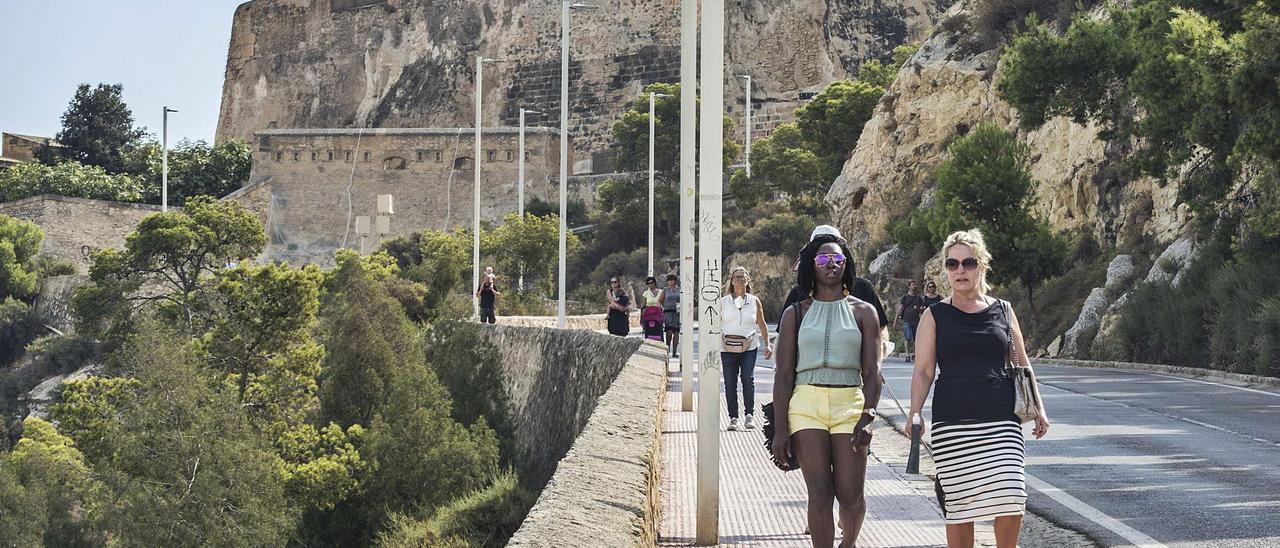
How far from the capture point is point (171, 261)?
4288 cm

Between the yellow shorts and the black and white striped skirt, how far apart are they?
1.61 feet

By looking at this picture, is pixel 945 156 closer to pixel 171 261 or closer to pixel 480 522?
pixel 171 261

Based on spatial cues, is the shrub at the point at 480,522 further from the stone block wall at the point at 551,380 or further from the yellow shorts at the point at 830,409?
the yellow shorts at the point at 830,409

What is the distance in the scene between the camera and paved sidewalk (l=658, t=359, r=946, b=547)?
25.8 feet

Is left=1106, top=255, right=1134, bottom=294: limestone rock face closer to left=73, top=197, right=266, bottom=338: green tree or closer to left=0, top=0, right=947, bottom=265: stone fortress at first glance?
left=73, top=197, right=266, bottom=338: green tree

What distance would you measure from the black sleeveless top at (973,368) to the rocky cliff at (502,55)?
63956 millimetres

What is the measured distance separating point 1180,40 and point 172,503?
20.6m

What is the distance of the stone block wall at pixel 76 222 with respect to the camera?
69188mm

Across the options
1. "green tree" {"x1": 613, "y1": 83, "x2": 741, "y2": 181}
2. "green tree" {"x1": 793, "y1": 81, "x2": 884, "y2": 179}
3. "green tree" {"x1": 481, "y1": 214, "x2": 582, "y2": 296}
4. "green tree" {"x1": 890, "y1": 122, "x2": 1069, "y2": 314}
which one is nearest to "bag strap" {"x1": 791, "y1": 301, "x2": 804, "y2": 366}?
"green tree" {"x1": 890, "y1": 122, "x2": 1069, "y2": 314}

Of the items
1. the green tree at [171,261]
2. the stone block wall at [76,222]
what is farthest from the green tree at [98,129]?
the green tree at [171,261]

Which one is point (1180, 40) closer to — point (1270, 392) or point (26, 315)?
point (1270, 392)

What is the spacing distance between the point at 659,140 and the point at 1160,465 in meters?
50.4

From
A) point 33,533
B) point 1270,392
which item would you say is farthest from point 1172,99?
point 33,533

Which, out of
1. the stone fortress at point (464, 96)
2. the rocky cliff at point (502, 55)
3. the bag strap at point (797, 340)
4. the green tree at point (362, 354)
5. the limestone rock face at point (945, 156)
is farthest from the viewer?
the rocky cliff at point (502, 55)
